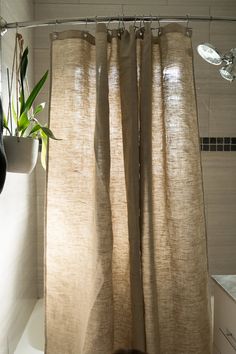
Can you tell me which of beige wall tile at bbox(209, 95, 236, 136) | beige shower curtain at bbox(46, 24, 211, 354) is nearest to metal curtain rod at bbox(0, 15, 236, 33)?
beige shower curtain at bbox(46, 24, 211, 354)

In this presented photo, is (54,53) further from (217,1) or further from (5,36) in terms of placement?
(217,1)

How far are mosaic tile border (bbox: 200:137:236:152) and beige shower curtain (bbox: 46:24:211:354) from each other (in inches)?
31.9

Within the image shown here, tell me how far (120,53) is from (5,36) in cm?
61

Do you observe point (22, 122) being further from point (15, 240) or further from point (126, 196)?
point (15, 240)

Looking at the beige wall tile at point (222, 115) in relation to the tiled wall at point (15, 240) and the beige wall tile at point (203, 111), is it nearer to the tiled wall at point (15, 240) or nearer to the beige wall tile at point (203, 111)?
the beige wall tile at point (203, 111)

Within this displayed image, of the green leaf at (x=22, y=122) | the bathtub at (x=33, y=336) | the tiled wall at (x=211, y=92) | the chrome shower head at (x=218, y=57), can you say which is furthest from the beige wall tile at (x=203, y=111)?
the bathtub at (x=33, y=336)

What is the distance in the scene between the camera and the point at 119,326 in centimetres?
141

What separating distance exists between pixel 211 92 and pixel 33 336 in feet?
6.40

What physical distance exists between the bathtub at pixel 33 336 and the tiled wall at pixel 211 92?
0.26 meters

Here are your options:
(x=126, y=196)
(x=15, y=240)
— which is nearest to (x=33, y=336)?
(x=15, y=240)

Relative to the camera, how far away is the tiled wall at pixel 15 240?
1408 millimetres

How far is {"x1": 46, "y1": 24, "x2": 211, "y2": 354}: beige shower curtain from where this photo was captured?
126 cm

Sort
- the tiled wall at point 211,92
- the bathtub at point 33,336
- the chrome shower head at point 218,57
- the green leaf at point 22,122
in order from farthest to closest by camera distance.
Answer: the tiled wall at point 211,92 < the bathtub at point 33,336 < the chrome shower head at point 218,57 < the green leaf at point 22,122

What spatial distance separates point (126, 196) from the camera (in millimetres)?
1311
